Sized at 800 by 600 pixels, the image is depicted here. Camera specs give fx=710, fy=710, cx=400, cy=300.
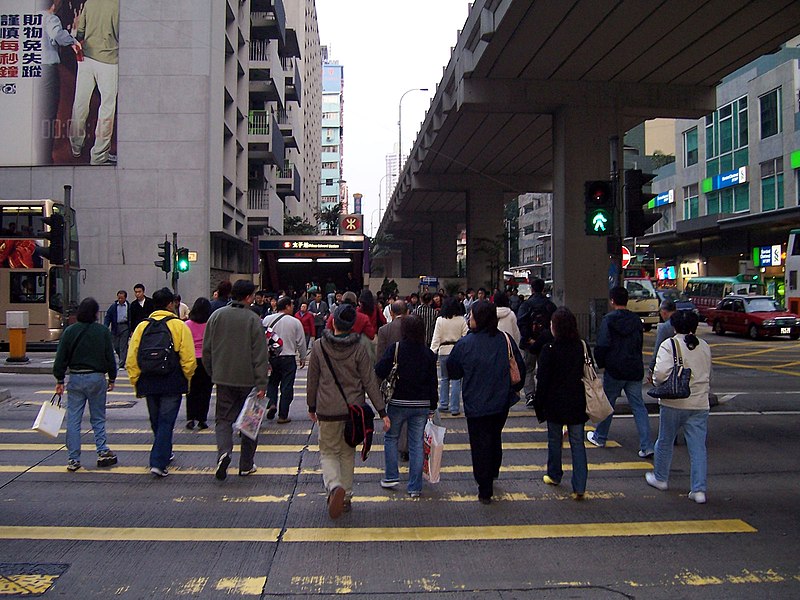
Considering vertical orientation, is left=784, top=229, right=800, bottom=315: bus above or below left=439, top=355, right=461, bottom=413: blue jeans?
above

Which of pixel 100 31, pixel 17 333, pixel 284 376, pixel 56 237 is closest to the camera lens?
Answer: pixel 284 376

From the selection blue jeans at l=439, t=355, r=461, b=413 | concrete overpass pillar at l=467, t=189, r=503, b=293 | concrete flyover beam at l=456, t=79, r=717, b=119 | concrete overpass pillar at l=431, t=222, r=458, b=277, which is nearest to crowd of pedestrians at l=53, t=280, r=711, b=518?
blue jeans at l=439, t=355, r=461, b=413

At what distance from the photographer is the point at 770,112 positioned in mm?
43844

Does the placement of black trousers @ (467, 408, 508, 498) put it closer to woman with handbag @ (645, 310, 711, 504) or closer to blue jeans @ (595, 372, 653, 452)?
woman with handbag @ (645, 310, 711, 504)

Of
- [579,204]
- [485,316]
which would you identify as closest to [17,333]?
[485,316]

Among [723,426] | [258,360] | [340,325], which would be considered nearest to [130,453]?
[258,360]

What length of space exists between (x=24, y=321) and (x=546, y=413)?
1485 cm

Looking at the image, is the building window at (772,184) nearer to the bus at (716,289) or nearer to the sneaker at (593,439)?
the bus at (716,289)

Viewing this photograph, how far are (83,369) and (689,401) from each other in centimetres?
591

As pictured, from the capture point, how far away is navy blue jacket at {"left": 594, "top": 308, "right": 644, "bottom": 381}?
7867 millimetres

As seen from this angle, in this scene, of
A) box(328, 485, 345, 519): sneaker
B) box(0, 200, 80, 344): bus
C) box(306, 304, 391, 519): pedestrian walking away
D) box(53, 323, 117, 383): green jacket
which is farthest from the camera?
box(0, 200, 80, 344): bus

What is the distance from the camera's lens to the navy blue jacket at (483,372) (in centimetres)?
627

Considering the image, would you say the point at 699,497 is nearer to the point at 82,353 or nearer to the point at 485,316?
the point at 485,316

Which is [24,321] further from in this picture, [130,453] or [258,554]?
[258,554]
